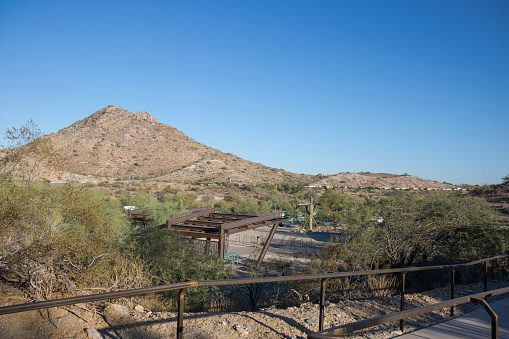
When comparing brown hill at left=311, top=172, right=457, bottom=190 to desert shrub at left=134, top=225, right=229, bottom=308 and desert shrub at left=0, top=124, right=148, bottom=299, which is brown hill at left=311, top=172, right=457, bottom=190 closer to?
desert shrub at left=134, top=225, right=229, bottom=308

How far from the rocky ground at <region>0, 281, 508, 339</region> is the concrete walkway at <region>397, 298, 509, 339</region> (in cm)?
56

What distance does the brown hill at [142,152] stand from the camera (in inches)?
2908

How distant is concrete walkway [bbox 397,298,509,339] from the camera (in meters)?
5.43

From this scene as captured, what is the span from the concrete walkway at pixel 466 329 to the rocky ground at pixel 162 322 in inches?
22.2

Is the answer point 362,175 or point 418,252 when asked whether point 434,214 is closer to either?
point 418,252

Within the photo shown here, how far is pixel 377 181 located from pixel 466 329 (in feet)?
298

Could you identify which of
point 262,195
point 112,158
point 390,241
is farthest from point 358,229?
point 112,158

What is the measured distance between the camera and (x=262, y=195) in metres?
53.4

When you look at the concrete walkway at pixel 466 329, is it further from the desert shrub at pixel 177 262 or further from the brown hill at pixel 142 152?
the brown hill at pixel 142 152

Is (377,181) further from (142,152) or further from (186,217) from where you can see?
(186,217)

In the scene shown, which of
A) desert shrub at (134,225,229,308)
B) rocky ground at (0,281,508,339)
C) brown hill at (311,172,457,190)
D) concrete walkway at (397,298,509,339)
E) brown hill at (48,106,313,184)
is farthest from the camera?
brown hill at (311,172,457,190)

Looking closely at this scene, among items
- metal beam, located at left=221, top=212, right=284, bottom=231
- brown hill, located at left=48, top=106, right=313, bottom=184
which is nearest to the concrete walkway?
metal beam, located at left=221, top=212, right=284, bottom=231

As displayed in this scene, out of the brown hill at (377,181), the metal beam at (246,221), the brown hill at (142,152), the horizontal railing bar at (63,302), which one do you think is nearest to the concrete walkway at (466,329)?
the horizontal railing bar at (63,302)

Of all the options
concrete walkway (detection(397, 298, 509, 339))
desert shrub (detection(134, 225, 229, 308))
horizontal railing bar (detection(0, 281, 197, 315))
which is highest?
horizontal railing bar (detection(0, 281, 197, 315))
